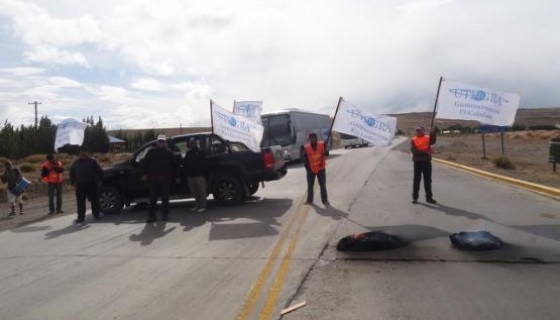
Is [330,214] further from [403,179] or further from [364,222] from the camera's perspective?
[403,179]

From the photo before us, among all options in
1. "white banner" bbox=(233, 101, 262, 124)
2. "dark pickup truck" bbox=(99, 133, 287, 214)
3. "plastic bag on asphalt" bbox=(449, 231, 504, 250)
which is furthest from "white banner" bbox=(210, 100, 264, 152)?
"white banner" bbox=(233, 101, 262, 124)

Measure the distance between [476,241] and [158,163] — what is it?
6.74m

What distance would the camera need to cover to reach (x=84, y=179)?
41.4 ft

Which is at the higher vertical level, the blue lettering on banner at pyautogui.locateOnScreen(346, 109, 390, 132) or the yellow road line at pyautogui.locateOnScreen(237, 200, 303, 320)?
the blue lettering on banner at pyautogui.locateOnScreen(346, 109, 390, 132)

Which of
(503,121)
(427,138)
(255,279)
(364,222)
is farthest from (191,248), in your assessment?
(503,121)

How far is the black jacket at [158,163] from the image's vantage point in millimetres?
11602

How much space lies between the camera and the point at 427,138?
40.4 feet

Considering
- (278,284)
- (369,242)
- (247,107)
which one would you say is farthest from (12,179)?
(278,284)

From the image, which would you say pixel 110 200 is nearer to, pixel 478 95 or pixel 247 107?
pixel 478 95

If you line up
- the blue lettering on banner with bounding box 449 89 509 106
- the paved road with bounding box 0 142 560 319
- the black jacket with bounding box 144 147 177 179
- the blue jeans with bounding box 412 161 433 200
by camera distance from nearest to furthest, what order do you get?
the paved road with bounding box 0 142 560 319 → the black jacket with bounding box 144 147 177 179 → the blue jeans with bounding box 412 161 433 200 → the blue lettering on banner with bounding box 449 89 509 106

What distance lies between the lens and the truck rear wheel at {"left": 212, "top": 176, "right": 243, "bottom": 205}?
13211 mm

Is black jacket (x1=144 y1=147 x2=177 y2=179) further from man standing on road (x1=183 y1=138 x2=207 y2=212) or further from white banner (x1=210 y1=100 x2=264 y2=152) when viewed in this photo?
white banner (x1=210 y1=100 x2=264 y2=152)

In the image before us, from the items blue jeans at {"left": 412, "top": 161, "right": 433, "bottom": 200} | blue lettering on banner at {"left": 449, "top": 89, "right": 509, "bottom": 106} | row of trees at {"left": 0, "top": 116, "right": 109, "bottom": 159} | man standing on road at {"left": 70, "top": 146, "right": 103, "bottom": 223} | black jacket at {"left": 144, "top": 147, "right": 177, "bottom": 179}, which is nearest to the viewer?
black jacket at {"left": 144, "top": 147, "right": 177, "bottom": 179}

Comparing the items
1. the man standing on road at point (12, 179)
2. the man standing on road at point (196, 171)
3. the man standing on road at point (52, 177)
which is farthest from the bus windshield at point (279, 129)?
the man standing on road at point (196, 171)
